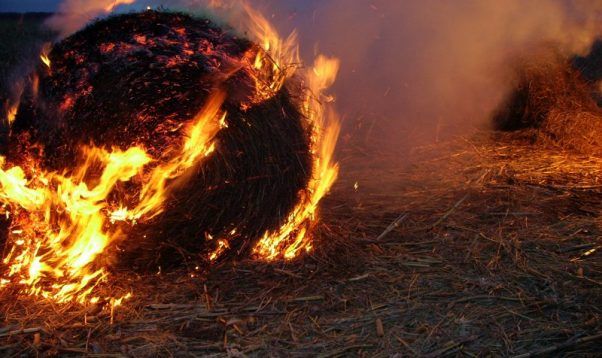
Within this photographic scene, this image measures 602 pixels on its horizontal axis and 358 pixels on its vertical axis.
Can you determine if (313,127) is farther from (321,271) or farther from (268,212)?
(321,271)

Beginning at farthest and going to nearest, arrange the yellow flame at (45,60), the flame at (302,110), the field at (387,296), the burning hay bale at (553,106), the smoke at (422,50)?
1. the smoke at (422,50)
2. the burning hay bale at (553,106)
3. the flame at (302,110)
4. the yellow flame at (45,60)
5. the field at (387,296)

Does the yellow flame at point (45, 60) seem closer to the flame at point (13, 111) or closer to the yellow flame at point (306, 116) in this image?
the flame at point (13, 111)

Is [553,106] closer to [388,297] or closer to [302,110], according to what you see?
[302,110]

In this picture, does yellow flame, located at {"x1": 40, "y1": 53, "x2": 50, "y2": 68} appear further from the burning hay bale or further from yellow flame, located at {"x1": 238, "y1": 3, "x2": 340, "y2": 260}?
the burning hay bale

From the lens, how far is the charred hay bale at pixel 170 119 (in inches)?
131

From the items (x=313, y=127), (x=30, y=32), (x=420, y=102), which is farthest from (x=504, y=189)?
(x=30, y=32)

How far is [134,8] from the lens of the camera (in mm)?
3719

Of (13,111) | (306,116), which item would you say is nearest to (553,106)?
(306,116)

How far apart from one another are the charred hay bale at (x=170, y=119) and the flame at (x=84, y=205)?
0.06 metres

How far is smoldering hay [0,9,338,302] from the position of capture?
3332 millimetres

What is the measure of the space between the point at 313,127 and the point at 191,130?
39.1 inches

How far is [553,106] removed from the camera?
20.6 feet

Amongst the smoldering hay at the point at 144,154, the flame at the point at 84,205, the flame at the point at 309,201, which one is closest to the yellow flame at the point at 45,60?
the smoldering hay at the point at 144,154

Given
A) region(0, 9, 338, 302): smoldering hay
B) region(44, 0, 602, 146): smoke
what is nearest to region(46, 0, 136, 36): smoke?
region(0, 9, 338, 302): smoldering hay
